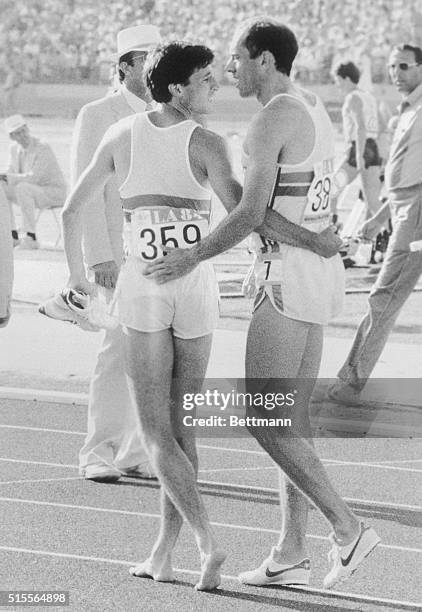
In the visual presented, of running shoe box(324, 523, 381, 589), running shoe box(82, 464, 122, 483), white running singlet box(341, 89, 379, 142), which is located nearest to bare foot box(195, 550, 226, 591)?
running shoe box(324, 523, 381, 589)

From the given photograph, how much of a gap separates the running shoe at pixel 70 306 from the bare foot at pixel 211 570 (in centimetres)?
88

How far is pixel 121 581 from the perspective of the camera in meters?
4.29

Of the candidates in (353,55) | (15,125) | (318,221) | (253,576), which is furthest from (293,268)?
(353,55)

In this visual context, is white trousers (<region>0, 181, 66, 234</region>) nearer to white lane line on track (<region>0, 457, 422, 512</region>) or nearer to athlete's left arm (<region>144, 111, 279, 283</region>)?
white lane line on track (<region>0, 457, 422, 512</region>)

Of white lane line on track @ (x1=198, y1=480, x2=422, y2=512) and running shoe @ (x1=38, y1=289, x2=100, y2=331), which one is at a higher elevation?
running shoe @ (x1=38, y1=289, x2=100, y2=331)

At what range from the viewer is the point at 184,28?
46125 mm

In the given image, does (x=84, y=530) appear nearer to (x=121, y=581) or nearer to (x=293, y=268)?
(x=121, y=581)

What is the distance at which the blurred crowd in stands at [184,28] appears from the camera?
139 ft

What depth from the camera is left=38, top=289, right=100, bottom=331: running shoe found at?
4453 mm

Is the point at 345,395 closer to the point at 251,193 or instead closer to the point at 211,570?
the point at 211,570

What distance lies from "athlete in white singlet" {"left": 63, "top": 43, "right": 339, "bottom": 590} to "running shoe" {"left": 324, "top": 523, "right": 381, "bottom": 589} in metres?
0.34

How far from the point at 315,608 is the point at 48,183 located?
11405mm

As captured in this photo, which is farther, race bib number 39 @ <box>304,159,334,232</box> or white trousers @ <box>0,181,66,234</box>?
white trousers @ <box>0,181,66,234</box>

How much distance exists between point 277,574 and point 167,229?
1122 millimetres
